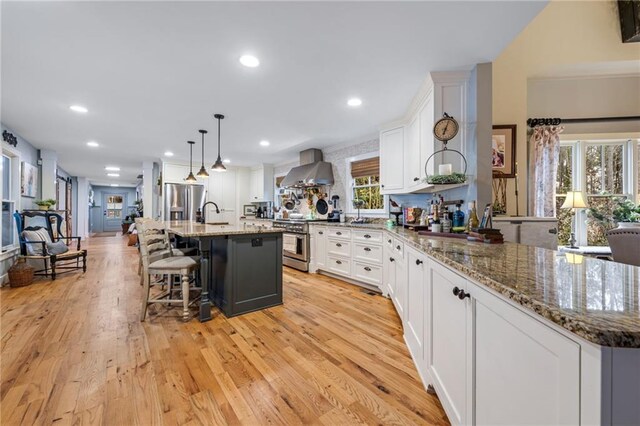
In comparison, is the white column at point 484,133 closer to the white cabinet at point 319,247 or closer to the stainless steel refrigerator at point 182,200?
the white cabinet at point 319,247

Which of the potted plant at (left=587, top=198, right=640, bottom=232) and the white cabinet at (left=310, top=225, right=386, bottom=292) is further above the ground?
the potted plant at (left=587, top=198, right=640, bottom=232)

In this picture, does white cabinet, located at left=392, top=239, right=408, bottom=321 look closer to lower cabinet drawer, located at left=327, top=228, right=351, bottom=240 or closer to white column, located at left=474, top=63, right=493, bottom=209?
white column, located at left=474, top=63, right=493, bottom=209

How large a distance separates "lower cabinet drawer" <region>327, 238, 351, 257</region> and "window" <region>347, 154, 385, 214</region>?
0.89m

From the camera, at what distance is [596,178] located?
379 centimetres

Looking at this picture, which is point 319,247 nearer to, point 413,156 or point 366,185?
point 366,185

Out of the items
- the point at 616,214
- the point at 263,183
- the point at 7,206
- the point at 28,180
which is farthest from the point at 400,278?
the point at 28,180

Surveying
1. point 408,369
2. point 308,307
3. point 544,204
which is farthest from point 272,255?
point 544,204

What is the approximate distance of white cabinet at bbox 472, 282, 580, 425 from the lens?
0.62m

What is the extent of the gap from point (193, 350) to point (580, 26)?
5229 mm

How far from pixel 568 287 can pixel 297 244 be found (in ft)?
13.9

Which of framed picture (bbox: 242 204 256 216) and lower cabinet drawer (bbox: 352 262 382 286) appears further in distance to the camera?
framed picture (bbox: 242 204 256 216)

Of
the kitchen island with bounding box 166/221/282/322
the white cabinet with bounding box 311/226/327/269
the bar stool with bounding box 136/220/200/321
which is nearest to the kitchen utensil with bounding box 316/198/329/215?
the white cabinet with bounding box 311/226/327/269

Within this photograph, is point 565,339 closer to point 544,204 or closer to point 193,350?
point 193,350

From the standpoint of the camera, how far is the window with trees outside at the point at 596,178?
3684 millimetres
